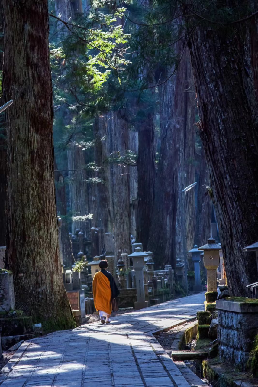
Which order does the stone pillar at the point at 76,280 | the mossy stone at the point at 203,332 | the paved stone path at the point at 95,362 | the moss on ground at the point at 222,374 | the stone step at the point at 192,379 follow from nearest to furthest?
the paved stone path at the point at 95,362, the moss on ground at the point at 222,374, the stone step at the point at 192,379, the mossy stone at the point at 203,332, the stone pillar at the point at 76,280

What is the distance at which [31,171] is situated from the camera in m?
12.3

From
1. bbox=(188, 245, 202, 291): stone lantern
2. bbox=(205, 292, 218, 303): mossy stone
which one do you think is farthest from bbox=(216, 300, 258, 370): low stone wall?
bbox=(188, 245, 202, 291): stone lantern

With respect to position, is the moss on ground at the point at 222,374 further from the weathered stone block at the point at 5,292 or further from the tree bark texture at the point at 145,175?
the tree bark texture at the point at 145,175

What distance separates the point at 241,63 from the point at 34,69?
4426mm

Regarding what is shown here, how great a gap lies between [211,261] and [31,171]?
15.4 feet

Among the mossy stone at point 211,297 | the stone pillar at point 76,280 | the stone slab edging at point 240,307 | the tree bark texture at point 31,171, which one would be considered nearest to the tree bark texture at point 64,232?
the stone pillar at point 76,280

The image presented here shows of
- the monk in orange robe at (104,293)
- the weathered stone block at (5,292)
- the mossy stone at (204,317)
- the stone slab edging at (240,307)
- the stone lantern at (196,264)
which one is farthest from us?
the stone lantern at (196,264)

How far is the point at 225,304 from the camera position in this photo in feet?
23.3

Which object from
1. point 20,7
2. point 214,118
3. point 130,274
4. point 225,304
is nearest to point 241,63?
point 214,118

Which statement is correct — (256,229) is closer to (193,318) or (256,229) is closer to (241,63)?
(241,63)

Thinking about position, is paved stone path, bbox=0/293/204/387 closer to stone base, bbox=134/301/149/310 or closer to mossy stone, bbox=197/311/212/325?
mossy stone, bbox=197/311/212/325

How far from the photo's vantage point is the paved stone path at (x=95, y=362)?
595 cm

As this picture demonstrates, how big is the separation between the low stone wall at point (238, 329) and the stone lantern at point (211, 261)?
7205mm

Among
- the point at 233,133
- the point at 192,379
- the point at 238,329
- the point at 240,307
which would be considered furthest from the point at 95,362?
the point at 233,133
